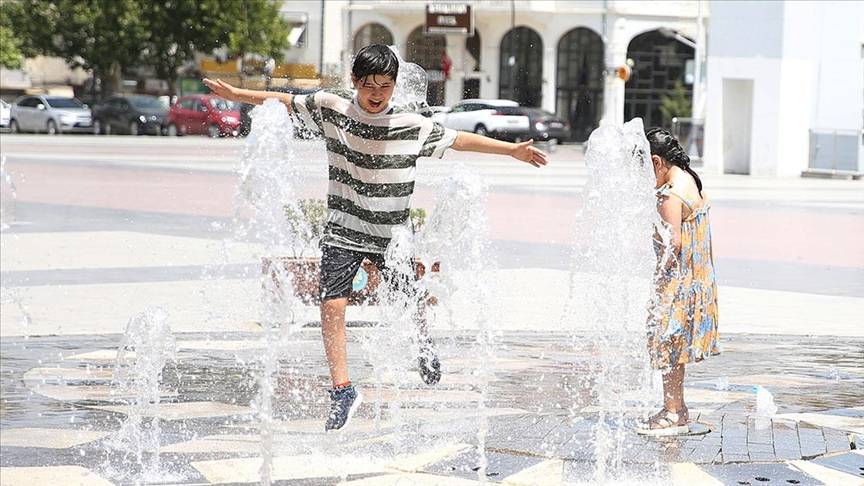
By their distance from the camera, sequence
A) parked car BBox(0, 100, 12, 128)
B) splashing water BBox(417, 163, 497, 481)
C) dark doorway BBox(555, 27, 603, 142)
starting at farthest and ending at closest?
dark doorway BBox(555, 27, 603, 142) → parked car BBox(0, 100, 12, 128) → splashing water BBox(417, 163, 497, 481)

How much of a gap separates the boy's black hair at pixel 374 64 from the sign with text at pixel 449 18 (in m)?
49.5

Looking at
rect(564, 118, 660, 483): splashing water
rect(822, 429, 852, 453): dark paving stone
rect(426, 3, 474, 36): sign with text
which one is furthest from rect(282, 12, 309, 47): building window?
rect(822, 429, 852, 453): dark paving stone

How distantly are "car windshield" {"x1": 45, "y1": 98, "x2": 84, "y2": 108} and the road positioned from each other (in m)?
18.2

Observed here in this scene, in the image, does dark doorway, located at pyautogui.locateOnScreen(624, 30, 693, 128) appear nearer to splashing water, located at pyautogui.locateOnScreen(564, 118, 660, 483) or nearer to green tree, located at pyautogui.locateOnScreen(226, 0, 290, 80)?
green tree, located at pyautogui.locateOnScreen(226, 0, 290, 80)

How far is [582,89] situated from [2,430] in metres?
53.0

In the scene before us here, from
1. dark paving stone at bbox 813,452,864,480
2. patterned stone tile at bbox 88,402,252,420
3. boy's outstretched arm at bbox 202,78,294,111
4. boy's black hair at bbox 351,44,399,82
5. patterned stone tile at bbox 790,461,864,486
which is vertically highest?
boy's black hair at bbox 351,44,399,82

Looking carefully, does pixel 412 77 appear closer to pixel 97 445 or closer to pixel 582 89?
pixel 97 445

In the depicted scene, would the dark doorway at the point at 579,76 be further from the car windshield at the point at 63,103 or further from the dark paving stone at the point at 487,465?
the dark paving stone at the point at 487,465

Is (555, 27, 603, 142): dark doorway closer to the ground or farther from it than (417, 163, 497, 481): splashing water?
farther from it

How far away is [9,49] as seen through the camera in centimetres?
5078

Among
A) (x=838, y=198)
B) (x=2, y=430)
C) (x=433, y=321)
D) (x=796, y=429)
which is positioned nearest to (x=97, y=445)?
(x=2, y=430)

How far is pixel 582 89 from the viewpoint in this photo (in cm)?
5856

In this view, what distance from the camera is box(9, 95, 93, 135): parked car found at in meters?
46.7

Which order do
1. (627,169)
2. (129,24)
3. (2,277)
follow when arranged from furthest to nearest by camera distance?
(129,24) → (2,277) → (627,169)
